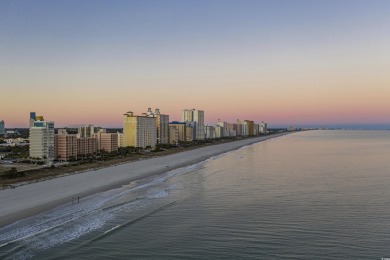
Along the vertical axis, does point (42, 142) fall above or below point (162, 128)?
below

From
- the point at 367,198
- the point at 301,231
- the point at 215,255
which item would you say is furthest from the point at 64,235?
the point at 367,198

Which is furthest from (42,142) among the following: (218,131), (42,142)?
(218,131)

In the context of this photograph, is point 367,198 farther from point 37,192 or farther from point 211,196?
point 37,192

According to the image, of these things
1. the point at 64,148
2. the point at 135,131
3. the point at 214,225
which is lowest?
the point at 214,225

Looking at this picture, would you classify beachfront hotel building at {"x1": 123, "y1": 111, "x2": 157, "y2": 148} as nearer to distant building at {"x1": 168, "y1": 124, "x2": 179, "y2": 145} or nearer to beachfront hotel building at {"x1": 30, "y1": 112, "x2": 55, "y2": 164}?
distant building at {"x1": 168, "y1": 124, "x2": 179, "y2": 145}

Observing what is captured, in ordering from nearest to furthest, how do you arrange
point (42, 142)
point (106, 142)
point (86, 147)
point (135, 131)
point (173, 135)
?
point (42, 142) < point (86, 147) < point (106, 142) < point (135, 131) < point (173, 135)

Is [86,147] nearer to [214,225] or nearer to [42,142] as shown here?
[42,142]

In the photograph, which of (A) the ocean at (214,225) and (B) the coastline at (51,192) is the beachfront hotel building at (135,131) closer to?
(B) the coastline at (51,192)

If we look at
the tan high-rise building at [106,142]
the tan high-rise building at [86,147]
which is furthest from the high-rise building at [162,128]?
the tan high-rise building at [86,147]
